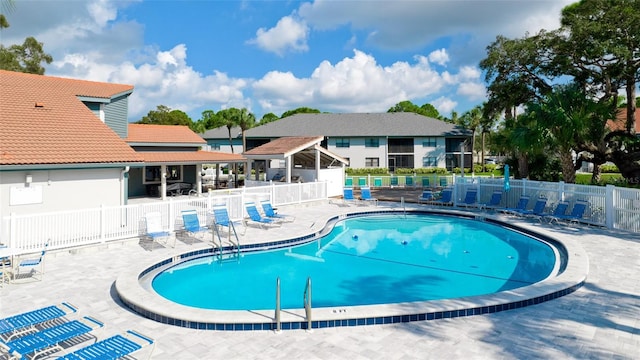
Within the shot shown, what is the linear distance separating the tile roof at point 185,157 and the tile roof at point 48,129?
544 centimetres

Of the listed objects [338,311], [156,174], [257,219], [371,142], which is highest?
[371,142]

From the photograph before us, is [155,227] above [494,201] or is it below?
below

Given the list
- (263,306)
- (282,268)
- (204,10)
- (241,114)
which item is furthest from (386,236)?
(241,114)

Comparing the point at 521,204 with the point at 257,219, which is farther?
the point at 521,204

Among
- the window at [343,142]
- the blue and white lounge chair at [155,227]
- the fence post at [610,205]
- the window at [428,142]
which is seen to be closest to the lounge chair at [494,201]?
the fence post at [610,205]

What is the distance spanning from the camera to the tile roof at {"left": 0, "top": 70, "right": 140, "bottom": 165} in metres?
12.9

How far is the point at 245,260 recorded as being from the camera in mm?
12500

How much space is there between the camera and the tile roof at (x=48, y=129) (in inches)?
506

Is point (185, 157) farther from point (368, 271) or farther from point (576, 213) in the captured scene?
point (576, 213)

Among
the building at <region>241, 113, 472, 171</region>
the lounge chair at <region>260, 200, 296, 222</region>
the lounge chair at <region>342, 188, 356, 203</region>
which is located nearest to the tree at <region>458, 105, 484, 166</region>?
the building at <region>241, 113, 472, 171</region>

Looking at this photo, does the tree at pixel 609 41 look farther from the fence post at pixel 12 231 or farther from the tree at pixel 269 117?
the tree at pixel 269 117

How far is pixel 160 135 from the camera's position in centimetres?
2562

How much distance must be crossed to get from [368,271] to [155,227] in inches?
279

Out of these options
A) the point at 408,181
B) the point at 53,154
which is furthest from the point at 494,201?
the point at 53,154
